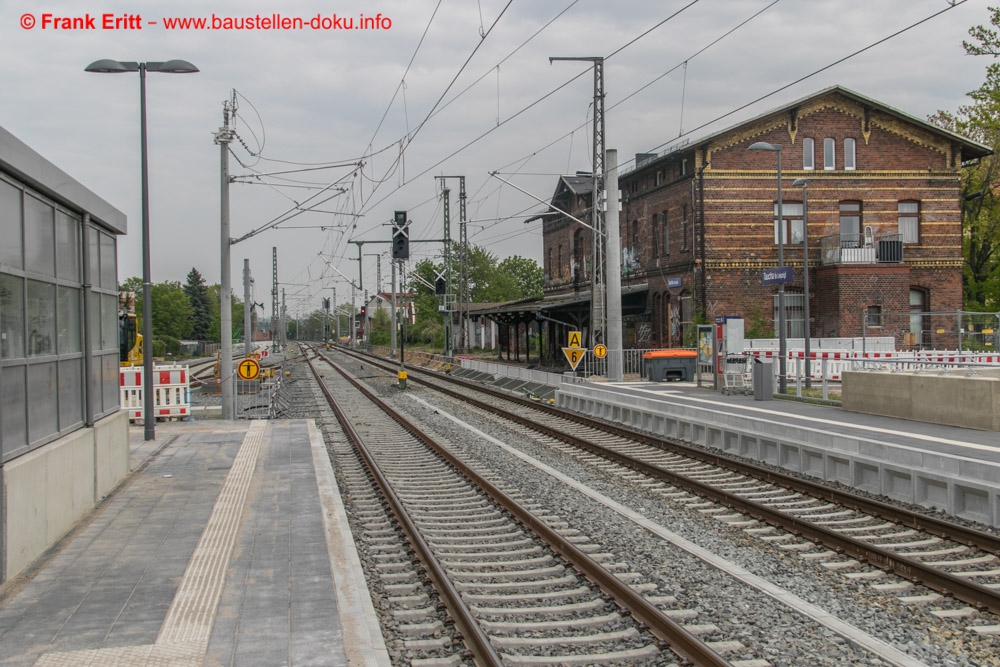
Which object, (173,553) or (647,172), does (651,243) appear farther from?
(173,553)

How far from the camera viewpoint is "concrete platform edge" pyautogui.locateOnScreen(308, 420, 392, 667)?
5.66 meters

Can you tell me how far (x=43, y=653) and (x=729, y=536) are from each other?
6.45 meters

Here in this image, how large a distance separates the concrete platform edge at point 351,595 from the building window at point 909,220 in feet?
108

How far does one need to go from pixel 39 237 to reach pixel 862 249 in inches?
1303

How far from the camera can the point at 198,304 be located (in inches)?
4417

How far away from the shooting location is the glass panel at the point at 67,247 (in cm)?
966

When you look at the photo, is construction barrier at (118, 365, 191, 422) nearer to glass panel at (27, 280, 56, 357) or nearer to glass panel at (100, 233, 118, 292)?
glass panel at (100, 233, 118, 292)

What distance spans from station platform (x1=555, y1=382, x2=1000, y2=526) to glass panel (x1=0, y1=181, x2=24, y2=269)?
9966 millimetres

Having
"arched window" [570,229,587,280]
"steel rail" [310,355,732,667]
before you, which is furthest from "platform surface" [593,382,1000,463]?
"arched window" [570,229,587,280]

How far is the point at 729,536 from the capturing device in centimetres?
941

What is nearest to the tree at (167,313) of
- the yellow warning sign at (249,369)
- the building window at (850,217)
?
the building window at (850,217)

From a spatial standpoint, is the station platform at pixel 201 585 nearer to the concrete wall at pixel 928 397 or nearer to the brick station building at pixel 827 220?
the concrete wall at pixel 928 397

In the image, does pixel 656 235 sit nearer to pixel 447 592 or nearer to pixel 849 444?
pixel 849 444

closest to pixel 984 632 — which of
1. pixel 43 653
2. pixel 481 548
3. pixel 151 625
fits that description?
pixel 481 548
